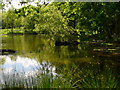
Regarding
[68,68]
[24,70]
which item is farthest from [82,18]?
[24,70]

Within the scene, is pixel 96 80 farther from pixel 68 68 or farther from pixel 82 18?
pixel 82 18

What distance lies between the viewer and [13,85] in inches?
207

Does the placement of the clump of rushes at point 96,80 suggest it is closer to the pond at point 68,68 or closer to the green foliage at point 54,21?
the pond at point 68,68

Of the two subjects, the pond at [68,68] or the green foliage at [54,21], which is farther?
the green foliage at [54,21]

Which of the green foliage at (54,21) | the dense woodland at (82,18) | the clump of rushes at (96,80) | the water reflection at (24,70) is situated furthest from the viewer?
the green foliage at (54,21)

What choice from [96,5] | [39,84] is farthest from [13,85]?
[96,5]

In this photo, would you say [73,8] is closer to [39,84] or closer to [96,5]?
[96,5]

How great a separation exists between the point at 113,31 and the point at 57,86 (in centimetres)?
1503

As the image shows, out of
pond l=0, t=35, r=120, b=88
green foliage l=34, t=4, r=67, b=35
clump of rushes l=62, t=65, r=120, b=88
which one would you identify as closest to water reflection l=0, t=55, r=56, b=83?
pond l=0, t=35, r=120, b=88

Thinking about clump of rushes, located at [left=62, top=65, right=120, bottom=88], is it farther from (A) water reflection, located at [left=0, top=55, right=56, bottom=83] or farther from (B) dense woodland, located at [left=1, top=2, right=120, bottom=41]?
(B) dense woodland, located at [left=1, top=2, right=120, bottom=41]

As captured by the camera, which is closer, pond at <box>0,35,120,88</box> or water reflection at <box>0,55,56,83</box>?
pond at <box>0,35,120,88</box>

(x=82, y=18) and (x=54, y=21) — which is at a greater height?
(x=54, y=21)

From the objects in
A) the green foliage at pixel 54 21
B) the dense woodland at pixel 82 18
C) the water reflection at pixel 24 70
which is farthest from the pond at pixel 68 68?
the green foliage at pixel 54 21

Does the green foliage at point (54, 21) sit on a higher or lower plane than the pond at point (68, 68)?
higher
